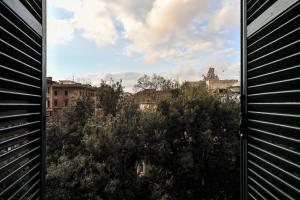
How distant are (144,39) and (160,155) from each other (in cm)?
711

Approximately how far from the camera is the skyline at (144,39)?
888cm

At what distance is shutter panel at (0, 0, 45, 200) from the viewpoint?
1062 millimetres

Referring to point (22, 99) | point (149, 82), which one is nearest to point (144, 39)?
point (149, 82)

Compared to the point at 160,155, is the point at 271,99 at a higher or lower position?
higher

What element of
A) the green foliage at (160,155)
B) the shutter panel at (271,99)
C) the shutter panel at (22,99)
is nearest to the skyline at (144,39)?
the green foliage at (160,155)

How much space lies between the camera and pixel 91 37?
14383mm

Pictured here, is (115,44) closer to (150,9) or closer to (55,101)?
(150,9)

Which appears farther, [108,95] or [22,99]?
[108,95]

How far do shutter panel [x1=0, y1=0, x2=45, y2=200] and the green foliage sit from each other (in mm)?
6205

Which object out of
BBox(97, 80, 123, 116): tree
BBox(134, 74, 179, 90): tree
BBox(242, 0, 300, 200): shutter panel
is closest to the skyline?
BBox(134, 74, 179, 90): tree

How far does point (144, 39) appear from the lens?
14023 mm

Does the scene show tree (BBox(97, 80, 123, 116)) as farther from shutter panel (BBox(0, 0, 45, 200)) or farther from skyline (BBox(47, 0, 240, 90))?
shutter panel (BBox(0, 0, 45, 200))

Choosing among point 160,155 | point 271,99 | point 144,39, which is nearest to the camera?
point 271,99

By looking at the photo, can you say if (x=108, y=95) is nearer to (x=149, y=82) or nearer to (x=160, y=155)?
(x=149, y=82)
